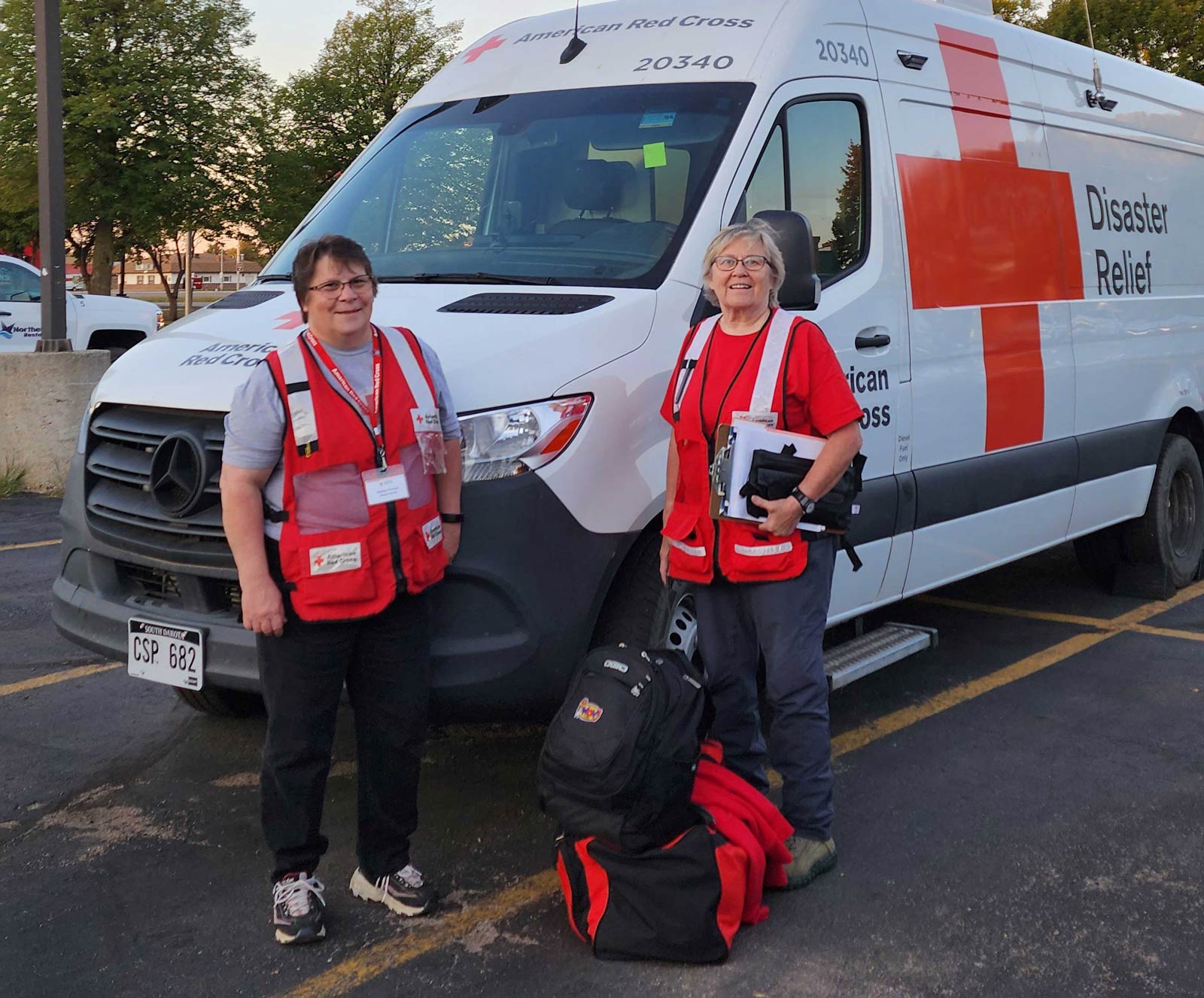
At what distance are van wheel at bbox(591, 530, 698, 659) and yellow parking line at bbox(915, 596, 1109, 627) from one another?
3.29m

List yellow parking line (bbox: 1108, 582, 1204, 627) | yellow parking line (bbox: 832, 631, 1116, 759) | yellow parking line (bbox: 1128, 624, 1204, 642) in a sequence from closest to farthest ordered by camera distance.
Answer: yellow parking line (bbox: 832, 631, 1116, 759)
yellow parking line (bbox: 1128, 624, 1204, 642)
yellow parking line (bbox: 1108, 582, 1204, 627)

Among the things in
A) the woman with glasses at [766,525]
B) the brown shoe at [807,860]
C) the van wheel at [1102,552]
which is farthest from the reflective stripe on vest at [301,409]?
the van wheel at [1102,552]

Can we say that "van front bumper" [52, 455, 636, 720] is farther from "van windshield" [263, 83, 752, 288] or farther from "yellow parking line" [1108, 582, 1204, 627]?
"yellow parking line" [1108, 582, 1204, 627]

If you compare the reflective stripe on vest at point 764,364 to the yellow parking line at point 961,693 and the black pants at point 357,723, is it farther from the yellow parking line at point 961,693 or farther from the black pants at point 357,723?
the yellow parking line at point 961,693

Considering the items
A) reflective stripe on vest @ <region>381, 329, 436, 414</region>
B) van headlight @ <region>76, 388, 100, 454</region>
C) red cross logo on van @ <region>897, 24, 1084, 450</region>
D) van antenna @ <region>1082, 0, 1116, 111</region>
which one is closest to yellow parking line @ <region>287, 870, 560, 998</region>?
reflective stripe on vest @ <region>381, 329, 436, 414</region>

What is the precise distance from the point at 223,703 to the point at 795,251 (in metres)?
2.63

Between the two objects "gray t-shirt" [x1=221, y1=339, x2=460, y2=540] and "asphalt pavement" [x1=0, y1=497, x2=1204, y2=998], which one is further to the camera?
"asphalt pavement" [x1=0, y1=497, x2=1204, y2=998]

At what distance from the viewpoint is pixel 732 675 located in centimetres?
383

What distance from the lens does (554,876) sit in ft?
12.6

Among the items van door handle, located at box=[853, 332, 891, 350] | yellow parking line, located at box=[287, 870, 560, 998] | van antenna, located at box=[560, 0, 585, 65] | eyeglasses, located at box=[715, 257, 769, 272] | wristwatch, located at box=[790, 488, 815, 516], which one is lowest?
yellow parking line, located at box=[287, 870, 560, 998]

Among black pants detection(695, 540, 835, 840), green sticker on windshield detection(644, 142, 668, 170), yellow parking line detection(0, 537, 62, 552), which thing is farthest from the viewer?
yellow parking line detection(0, 537, 62, 552)

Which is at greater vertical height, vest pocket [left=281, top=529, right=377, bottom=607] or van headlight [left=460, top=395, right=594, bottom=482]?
van headlight [left=460, top=395, right=594, bottom=482]

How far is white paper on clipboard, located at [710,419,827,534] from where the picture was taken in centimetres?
354

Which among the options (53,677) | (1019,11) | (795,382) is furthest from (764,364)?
(1019,11)
